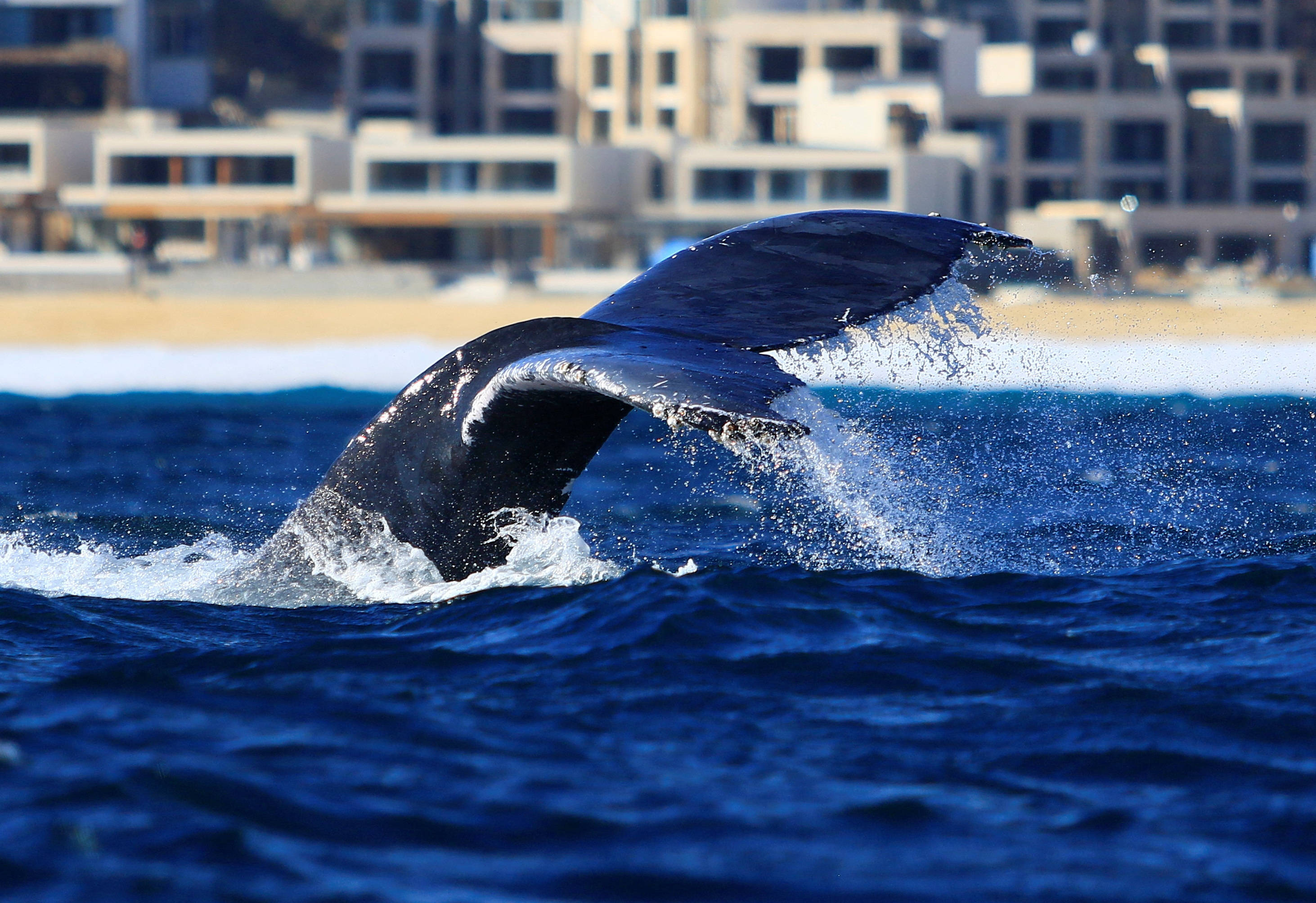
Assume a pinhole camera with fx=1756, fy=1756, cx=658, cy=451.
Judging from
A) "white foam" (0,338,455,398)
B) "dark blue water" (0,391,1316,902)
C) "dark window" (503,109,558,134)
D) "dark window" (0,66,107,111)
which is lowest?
"white foam" (0,338,455,398)

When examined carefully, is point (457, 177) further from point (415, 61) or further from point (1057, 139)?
point (1057, 139)

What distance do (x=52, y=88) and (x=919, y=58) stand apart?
3802 cm

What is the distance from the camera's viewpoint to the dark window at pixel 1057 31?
87.2m

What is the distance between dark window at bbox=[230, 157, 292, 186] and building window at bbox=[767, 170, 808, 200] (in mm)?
18422

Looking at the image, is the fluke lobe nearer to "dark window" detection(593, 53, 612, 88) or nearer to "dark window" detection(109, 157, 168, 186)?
"dark window" detection(109, 157, 168, 186)

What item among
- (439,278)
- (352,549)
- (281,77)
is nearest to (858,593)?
(352,549)

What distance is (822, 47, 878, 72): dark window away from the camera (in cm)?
7556

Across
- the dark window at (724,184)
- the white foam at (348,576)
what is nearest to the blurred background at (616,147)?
the dark window at (724,184)

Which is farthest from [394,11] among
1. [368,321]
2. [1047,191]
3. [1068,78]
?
[368,321]

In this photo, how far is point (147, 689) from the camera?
7250 millimetres

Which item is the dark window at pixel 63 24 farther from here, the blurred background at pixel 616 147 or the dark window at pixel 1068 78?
the dark window at pixel 1068 78

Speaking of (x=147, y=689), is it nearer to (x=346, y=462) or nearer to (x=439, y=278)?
(x=346, y=462)

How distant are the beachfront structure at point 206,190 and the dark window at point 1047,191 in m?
27.2

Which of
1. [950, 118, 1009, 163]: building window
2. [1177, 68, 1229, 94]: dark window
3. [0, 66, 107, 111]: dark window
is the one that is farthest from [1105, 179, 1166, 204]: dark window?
[0, 66, 107, 111]: dark window
